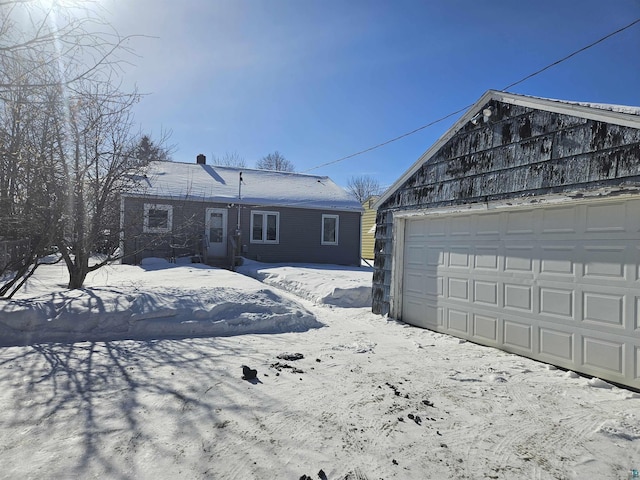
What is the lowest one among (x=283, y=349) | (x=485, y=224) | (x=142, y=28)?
(x=283, y=349)

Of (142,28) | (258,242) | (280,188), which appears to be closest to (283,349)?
(142,28)

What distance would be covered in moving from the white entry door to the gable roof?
414 inches

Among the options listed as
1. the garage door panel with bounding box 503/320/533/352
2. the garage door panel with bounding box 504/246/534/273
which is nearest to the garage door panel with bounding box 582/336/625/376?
the garage door panel with bounding box 503/320/533/352

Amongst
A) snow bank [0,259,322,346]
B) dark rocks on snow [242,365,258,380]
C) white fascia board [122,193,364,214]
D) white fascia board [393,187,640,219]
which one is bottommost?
dark rocks on snow [242,365,258,380]

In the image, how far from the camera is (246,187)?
57.9ft

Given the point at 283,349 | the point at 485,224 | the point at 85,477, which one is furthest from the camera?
the point at 485,224

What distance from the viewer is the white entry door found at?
16164 millimetres

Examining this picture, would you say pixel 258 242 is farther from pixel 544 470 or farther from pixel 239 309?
pixel 544 470

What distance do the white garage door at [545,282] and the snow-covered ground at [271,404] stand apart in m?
0.30

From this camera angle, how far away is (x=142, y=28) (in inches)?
161

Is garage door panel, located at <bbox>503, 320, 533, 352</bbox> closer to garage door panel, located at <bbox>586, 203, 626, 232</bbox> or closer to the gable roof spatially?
garage door panel, located at <bbox>586, 203, 626, 232</bbox>

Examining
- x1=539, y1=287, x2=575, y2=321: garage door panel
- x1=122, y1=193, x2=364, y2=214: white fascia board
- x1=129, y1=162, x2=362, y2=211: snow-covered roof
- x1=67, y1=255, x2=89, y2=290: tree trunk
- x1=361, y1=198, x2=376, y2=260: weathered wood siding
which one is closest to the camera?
x1=539, y1=287, x2=575, y2=321: garage door panel

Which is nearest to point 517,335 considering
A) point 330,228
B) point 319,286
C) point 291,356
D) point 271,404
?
point 291,356

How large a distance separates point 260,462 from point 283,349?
286cm
